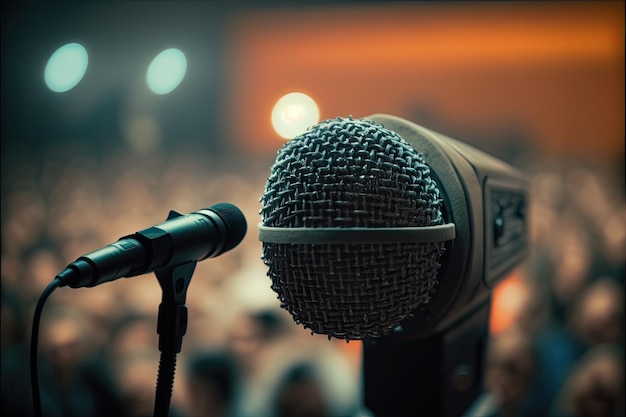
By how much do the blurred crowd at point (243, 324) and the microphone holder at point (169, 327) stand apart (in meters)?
0.76

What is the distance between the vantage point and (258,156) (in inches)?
74.0

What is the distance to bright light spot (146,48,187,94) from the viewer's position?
186 centimetres

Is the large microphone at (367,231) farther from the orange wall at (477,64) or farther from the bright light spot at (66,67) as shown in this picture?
the bright light spot at (66,67)

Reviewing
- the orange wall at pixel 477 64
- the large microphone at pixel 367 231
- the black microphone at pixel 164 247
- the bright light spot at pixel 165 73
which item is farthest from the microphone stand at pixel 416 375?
the bright light spot at pixel 165 73

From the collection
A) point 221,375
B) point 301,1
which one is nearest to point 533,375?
point 221,375

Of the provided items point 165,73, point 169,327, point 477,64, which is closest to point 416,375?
point 169,327

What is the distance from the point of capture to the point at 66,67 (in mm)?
1812

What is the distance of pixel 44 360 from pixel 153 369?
353mm

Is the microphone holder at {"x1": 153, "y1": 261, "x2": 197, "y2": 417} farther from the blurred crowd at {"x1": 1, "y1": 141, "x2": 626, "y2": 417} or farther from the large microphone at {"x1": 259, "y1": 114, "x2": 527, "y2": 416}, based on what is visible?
the blurred crowd at {"x1": 1, "y1": 141, "x2": 626, "y2": 417}

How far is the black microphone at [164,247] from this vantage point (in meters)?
0.38

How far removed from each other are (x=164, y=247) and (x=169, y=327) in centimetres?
8

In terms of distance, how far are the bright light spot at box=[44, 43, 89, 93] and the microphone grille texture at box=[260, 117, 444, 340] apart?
165cm

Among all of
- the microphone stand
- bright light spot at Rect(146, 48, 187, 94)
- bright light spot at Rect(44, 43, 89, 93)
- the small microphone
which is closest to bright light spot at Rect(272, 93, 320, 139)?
bright light spot at Rect(146, 48, 187, 94)

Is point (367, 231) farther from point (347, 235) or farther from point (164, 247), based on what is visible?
point (164, 247)
